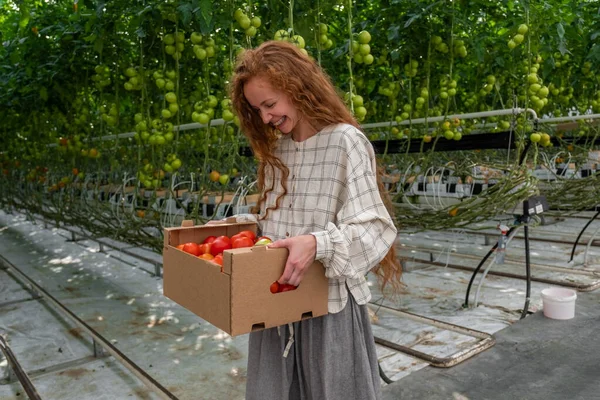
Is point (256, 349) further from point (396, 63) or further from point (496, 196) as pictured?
point (396, 63)

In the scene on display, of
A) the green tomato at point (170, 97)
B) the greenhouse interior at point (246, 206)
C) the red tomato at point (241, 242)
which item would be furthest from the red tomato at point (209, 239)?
the green tomato at point (170, 97)

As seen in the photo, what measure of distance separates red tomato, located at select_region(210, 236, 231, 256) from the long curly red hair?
0.14 metres

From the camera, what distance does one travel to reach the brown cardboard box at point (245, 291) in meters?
0.94

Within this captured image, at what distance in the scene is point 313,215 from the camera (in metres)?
1.12

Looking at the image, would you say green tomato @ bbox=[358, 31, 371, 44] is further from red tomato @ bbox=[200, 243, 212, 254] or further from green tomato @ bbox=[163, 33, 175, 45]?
red tomato @ bbox=[200, 243, 212, 254]

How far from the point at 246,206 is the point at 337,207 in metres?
1.39

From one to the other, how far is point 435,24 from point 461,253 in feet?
8.13

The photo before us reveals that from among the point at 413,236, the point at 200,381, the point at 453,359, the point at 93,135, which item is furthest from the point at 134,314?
the point at 413,236

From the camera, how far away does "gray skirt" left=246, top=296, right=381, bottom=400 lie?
3.70 feet

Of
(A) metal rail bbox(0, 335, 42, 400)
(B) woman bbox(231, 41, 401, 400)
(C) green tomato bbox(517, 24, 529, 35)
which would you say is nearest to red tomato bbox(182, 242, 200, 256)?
(B) woman bbox(231, 41, 401, 400)

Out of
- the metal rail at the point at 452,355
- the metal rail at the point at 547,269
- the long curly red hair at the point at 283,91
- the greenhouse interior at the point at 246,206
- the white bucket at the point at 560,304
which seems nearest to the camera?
the long curly red hair at the point at 283,91

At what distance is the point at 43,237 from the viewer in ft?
20.2

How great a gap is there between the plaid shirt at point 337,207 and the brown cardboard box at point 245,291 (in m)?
0.06

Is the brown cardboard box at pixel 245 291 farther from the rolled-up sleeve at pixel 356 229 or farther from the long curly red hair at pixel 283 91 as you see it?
the long curly red hair at pixel 283 91
